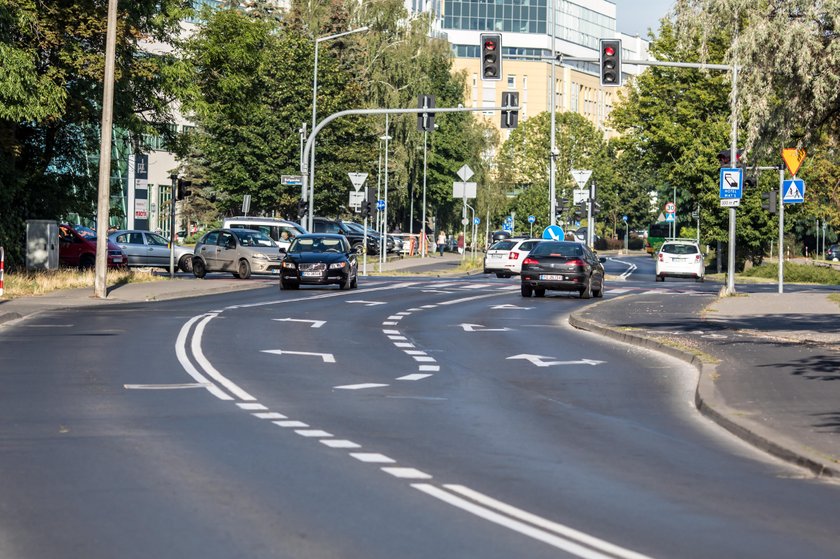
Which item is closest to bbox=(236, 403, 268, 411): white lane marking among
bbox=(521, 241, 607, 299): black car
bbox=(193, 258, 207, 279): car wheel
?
bbox=(521, 241, 607, 299): black car

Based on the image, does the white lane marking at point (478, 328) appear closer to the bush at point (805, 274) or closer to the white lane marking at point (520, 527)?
the white lane marking at point (520, 527)

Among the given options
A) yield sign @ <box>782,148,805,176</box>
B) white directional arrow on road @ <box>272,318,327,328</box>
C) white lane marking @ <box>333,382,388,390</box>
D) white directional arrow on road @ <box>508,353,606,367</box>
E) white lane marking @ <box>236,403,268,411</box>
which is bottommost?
white directional arrow on road @ <box>272,318,327,328</box>

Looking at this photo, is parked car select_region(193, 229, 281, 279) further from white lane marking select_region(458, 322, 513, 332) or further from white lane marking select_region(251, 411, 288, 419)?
white lane marking select_region(251, 411, 288, 419)

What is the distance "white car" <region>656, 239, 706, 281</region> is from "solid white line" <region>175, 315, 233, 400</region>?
122ft

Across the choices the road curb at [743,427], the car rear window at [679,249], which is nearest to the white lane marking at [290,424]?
the road curb at [743,427]

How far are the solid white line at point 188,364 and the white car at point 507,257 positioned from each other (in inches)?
1418

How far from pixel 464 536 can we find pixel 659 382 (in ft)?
33.1

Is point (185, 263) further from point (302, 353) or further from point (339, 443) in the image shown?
point (339, 443)

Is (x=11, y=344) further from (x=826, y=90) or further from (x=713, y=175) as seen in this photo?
(x=713, y=175)

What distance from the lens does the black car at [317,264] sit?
41750mm

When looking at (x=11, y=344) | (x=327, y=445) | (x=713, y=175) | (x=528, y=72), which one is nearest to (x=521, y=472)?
(x=327, y=445)

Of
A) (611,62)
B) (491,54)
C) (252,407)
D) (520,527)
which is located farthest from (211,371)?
(491,54)

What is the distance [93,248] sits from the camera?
167ft

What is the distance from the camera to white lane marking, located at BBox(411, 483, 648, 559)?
754 centimetres
